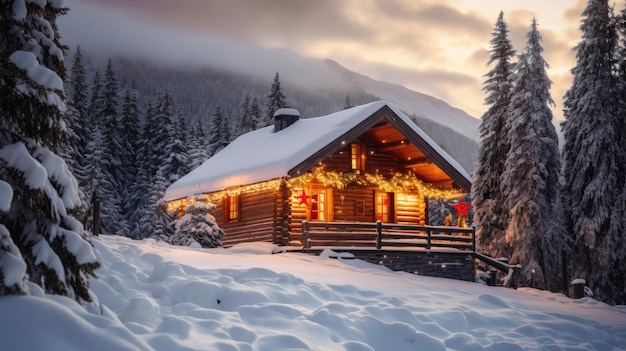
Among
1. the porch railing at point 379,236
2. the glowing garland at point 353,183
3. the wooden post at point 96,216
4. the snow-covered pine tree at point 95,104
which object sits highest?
the snow-covered pine tree at point 95,104

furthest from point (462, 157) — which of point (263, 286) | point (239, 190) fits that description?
point (263, 286)

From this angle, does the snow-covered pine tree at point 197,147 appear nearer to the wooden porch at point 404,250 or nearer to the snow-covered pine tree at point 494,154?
the snow-covered pine tree at point 494,154

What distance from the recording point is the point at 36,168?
21.6 feet

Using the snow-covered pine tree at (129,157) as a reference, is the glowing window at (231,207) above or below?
below

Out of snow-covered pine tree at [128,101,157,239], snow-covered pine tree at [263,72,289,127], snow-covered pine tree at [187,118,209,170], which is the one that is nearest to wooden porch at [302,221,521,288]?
snow-covered pine tree at [263,72,289,127]

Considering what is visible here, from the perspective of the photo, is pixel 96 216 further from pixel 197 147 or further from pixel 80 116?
pixel 80 116

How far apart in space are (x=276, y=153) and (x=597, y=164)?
1796 cm

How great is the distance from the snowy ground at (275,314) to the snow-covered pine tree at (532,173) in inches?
605

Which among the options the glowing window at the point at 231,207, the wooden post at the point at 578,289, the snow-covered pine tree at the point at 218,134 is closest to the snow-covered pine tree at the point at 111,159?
the snow-covered pine tree at the point at 218,134

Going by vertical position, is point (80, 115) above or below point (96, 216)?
above

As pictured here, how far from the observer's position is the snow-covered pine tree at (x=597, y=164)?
31.1m

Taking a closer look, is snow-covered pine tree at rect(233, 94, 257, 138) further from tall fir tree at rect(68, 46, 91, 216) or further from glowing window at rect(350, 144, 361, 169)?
glowing window at rect(350, 144, 361, 169)

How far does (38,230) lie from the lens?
6.91 meters

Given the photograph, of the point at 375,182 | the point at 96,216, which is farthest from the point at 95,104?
the point at 96,216
